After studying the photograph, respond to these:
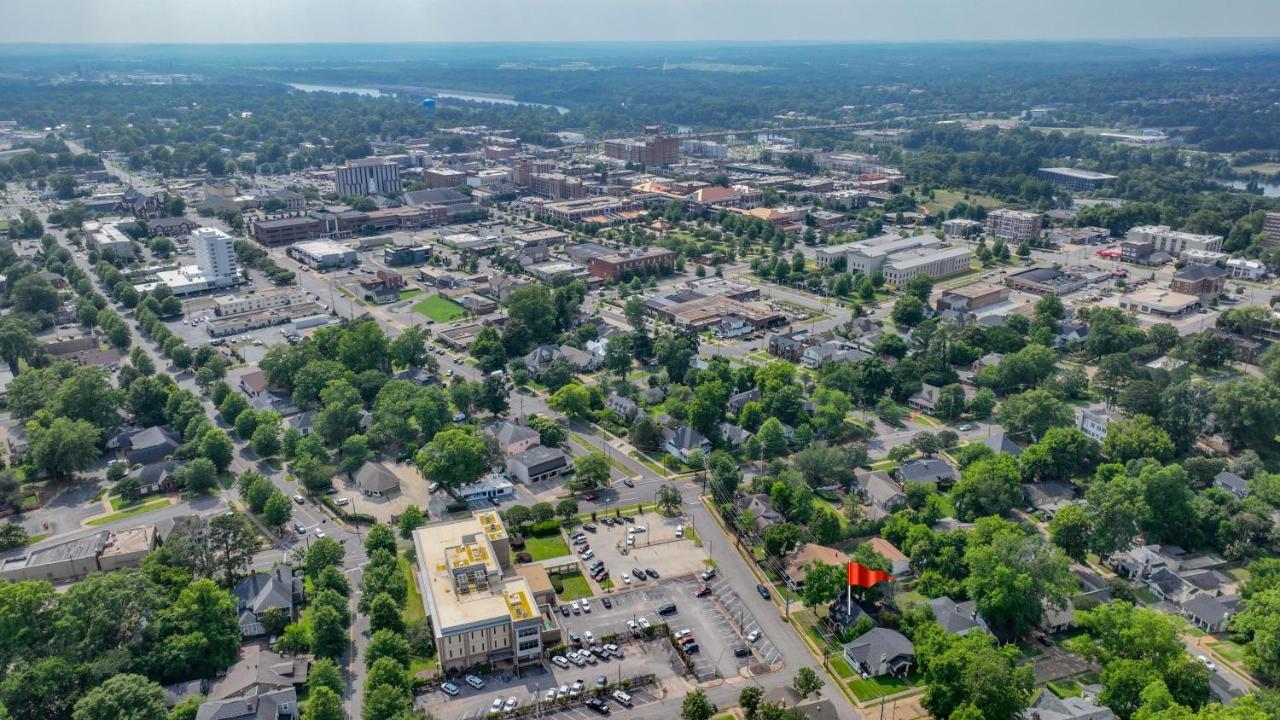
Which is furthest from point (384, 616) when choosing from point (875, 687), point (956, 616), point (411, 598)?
point (956, 616)

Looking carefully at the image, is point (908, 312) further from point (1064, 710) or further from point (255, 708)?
point (255, 708)

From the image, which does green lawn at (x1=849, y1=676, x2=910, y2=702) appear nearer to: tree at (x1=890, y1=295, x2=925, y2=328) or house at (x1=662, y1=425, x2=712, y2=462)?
house at (x1=662, y1=425, x2=712, y2=462)

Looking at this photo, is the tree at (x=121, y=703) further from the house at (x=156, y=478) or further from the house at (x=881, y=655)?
the house at (x=881, y=655)

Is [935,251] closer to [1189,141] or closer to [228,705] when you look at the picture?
[228,705]

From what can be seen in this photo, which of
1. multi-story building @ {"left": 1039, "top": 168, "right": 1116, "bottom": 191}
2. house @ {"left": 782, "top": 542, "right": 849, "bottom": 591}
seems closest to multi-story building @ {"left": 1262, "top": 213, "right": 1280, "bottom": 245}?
multi-story building @ {"left": 1039, "top": 168, "right": 1116, "bottom": 191}

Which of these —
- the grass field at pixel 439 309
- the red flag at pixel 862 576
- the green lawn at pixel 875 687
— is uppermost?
the red flag at pixel 862 576

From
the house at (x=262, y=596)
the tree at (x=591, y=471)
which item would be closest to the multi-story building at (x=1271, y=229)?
the tree at (x=591, y=471)

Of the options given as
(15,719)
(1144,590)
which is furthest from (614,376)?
(15,719)
